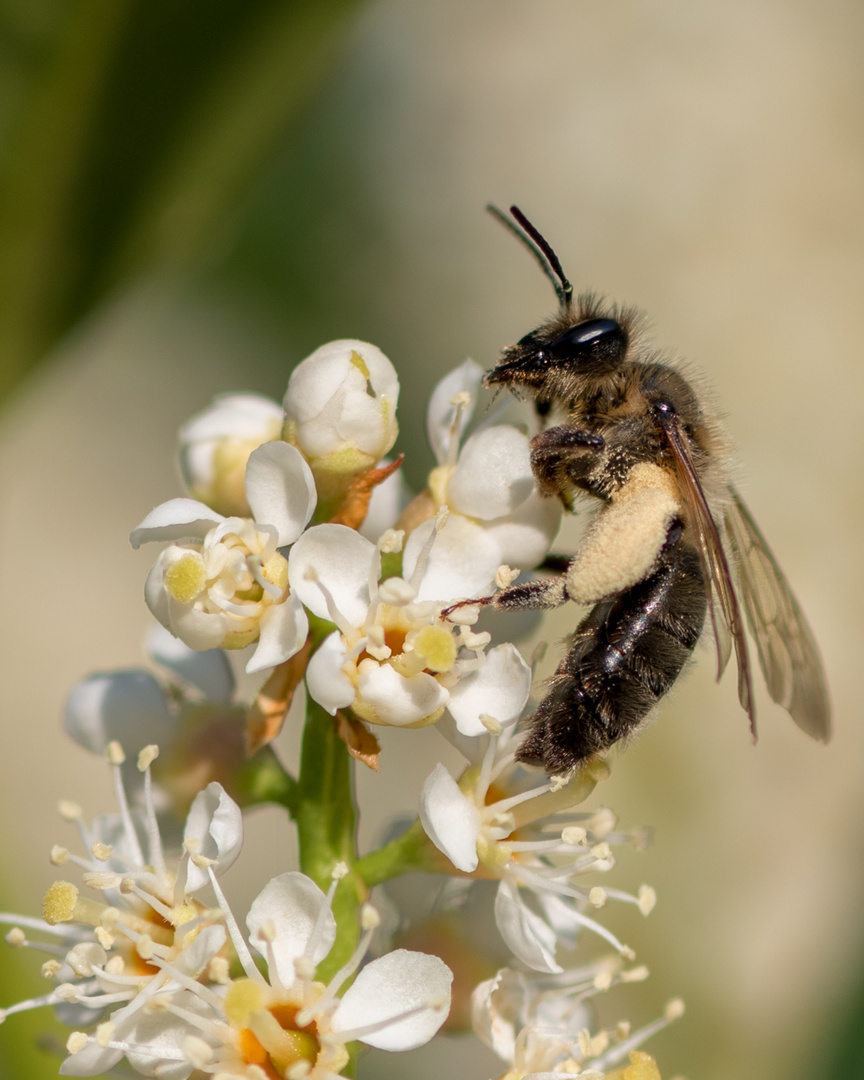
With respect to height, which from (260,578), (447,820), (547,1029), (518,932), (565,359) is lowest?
(547,1029)

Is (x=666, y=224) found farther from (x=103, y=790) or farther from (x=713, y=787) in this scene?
(x=103, y=790)

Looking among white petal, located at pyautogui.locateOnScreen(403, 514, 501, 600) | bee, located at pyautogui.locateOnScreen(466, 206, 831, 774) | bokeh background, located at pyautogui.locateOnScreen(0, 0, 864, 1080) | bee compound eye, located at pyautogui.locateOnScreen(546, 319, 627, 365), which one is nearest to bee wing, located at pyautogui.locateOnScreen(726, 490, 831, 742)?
bee, located at pyautogui.locateOnScreen(466, 206, 831, 774)

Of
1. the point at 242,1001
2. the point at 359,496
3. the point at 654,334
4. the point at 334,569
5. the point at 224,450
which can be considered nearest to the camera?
Result: the point at 242,1001

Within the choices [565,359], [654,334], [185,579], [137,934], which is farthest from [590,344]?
[654,334]

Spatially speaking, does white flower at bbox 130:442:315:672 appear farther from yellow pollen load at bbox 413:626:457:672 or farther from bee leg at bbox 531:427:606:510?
bee leg at bbox 531:427:606:510

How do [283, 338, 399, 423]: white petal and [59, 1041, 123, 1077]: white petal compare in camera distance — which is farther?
[283, 338, 399, 423]: white petal

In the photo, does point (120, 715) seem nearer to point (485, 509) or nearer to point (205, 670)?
point (205, 670)
